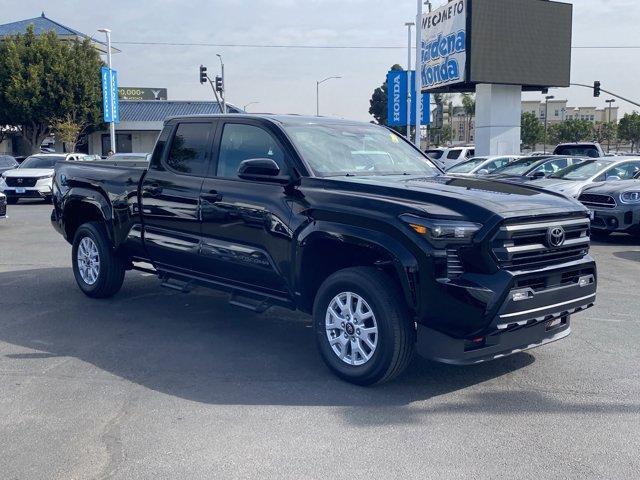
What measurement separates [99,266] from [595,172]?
10666 mm

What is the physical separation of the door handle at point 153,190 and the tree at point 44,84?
3897 cm

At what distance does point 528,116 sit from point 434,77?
43957 mm

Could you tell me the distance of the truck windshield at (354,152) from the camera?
5934 millimetres

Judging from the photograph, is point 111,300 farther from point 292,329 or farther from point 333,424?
point 333,424

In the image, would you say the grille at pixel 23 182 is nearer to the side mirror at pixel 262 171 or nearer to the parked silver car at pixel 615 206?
the parked silver car at pixel 615 206

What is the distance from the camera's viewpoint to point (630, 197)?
12375 mm

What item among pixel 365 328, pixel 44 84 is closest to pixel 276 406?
pixel 365 328

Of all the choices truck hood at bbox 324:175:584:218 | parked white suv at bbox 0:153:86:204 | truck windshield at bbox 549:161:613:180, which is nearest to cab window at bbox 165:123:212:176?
truck hood at bbox 324:175:584:218

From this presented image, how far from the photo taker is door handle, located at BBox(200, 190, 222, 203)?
6258 mm

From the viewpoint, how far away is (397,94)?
32.7 metres

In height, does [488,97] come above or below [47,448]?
above

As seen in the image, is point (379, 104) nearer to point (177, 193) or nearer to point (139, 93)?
point (139, 93)

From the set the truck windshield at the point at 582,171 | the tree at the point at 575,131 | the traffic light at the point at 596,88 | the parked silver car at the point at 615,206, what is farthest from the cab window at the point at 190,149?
the tree at the point at 575,131

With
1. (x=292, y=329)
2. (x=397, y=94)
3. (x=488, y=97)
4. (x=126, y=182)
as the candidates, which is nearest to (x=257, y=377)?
(x=292, y=329)
